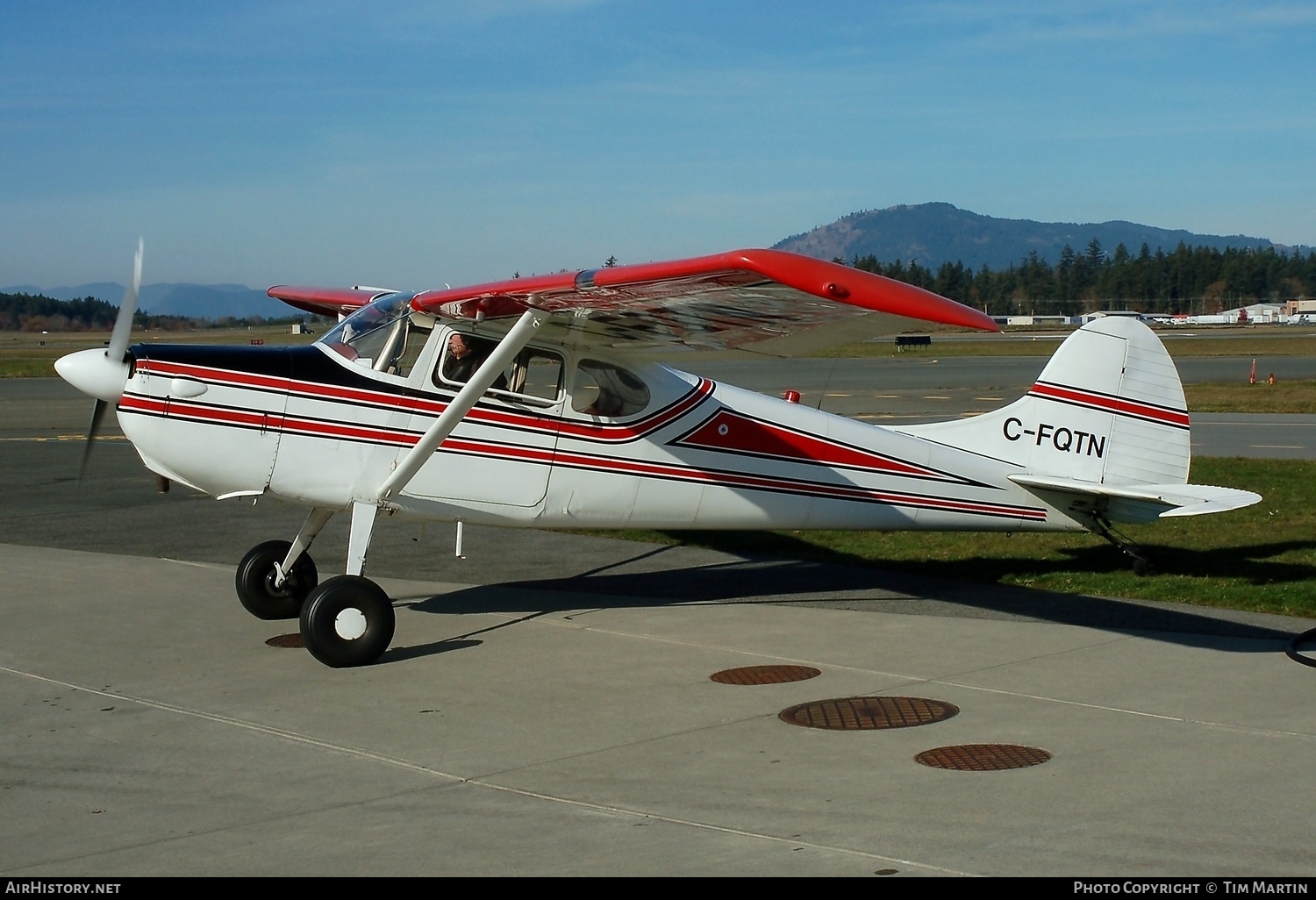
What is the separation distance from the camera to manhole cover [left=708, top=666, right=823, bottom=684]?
7.64 metres

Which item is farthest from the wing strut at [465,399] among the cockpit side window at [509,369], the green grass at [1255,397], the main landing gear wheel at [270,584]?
the green grass at [1255,397]

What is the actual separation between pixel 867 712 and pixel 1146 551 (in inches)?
230

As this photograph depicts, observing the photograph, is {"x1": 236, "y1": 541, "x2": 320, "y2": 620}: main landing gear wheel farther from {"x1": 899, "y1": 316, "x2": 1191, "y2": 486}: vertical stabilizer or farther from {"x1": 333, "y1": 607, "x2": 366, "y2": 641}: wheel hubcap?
{"x1": 899, "y1": 316, "x2": 1191, "y2": 486}: vertical stabilizer

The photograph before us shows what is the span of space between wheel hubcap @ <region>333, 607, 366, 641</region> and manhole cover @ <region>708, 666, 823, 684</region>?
227 cm

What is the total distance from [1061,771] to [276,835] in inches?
133

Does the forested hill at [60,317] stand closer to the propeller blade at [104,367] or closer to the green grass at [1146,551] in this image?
the green grass at [1146,551]

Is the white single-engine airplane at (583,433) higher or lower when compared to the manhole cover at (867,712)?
higher

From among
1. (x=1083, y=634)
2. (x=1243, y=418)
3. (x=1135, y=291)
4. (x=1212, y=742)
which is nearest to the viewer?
(x=1212, y=742)

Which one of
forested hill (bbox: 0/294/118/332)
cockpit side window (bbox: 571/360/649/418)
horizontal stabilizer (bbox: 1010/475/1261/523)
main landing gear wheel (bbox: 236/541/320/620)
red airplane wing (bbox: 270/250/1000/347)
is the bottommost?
forested hill (bbox: 0/294/118/332)

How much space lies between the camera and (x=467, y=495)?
9.05 metres

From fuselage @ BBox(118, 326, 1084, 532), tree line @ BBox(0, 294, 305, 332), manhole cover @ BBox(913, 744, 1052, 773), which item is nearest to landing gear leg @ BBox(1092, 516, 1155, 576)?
fuselage @ BBox(118, 326, 1084, 532)

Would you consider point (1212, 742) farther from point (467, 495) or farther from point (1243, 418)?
point (1243, 418)

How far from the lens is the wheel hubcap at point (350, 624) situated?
26.6ft
